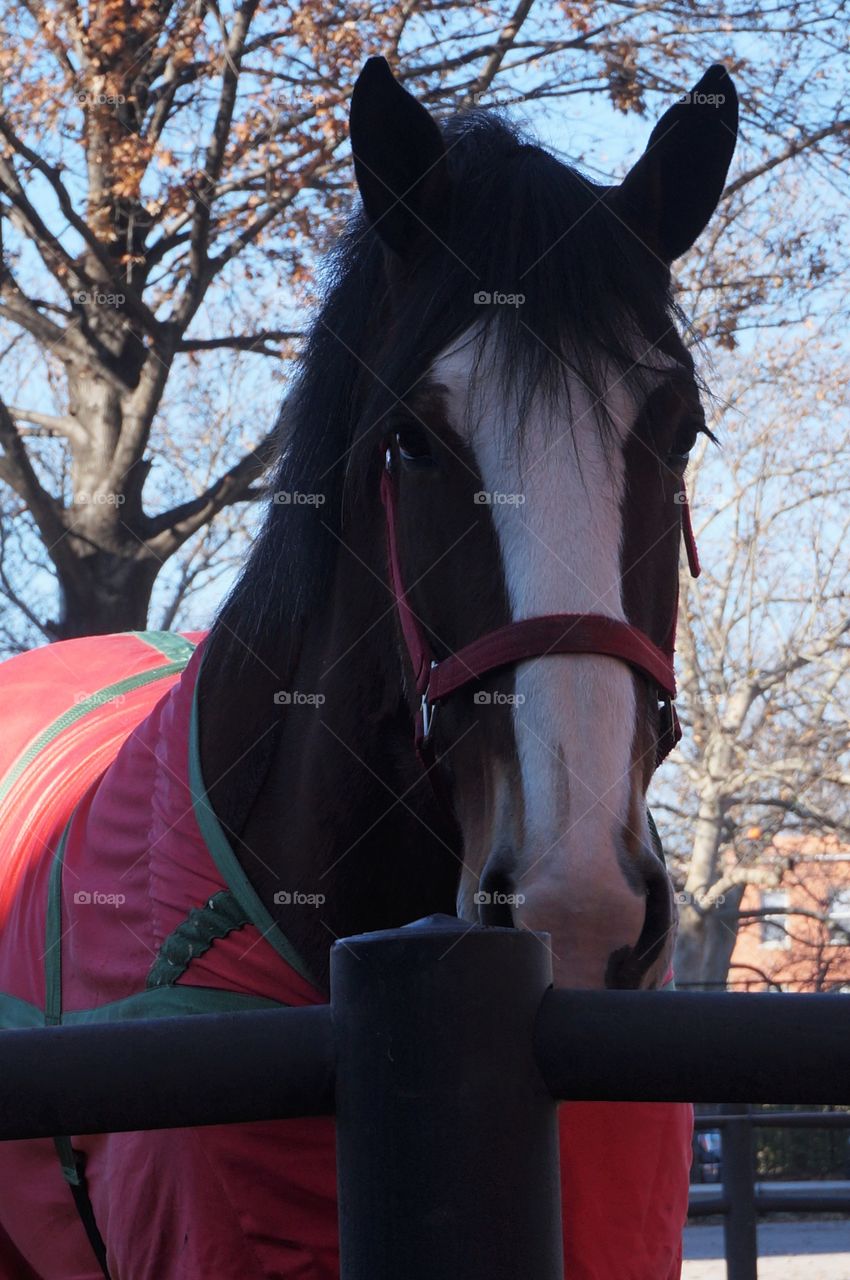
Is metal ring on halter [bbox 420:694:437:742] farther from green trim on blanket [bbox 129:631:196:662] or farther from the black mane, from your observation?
green trim on blanket [bbox 129:631:196:662]

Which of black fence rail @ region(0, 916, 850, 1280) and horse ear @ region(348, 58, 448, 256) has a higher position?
horse ear @ region(348, 58, 448, 256)

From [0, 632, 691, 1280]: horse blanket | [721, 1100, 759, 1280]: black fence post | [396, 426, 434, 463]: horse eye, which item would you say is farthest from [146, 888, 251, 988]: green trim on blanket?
[721, 1100, 759, 1280]: black fence post

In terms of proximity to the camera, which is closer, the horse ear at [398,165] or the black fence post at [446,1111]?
the black fence post at [446,1111]

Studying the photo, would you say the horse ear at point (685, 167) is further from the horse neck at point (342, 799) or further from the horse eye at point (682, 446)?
the horse neck at point (342, 799)

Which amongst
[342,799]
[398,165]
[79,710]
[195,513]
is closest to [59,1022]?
[342,799]

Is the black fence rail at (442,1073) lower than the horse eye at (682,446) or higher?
lower

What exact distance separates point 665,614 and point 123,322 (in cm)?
592

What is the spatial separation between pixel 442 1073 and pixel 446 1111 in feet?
0.07

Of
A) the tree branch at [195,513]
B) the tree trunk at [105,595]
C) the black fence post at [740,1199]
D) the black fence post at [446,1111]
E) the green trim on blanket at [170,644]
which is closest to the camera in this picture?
the black fence post at [446,1111]

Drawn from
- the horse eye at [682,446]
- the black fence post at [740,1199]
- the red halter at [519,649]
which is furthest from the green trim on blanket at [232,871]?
the black fence post at [740,1199]

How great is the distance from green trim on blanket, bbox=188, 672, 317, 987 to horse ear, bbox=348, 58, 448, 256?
2.73ft

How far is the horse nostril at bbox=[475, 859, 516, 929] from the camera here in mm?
1493

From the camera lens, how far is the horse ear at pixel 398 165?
198 centimetres

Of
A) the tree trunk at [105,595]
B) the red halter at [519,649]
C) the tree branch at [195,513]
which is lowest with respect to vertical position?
the red halter at [519,649]
